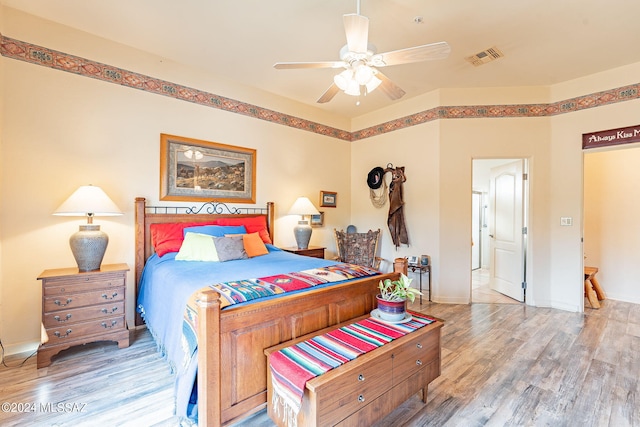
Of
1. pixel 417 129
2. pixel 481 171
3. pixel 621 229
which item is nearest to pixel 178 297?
pixel 417 129

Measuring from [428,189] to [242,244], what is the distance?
2.84m

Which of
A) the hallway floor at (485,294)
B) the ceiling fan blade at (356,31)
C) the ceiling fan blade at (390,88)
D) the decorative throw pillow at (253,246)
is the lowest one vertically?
the hallway floor at (485,294)

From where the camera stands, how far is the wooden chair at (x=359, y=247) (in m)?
4.56

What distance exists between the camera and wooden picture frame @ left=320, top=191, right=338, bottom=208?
193 inches

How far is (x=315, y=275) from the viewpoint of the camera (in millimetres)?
2207

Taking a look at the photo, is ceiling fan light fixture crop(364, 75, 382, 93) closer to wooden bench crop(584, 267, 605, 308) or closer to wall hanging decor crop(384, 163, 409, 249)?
wall hanging decor crop(384, 163, 409, 249)

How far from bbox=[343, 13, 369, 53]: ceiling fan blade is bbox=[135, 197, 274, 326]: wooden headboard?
2.56 meters

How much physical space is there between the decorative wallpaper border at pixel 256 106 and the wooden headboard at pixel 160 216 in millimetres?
1309

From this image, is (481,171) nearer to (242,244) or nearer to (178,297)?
(242,244)

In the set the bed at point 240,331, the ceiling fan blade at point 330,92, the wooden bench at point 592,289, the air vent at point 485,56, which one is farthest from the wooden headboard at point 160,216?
the wooden bench at point 592,289

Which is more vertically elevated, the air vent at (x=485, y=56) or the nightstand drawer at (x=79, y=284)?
the air vent at (x=485, y=56)

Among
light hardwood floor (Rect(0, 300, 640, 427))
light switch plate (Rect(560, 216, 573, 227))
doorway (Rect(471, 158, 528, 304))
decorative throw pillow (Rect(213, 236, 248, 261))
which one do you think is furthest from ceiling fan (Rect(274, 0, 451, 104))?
light switch plate (Rect(560, 216, 573, 227))

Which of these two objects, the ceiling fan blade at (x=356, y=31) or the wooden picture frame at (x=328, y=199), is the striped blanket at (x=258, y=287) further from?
the wooden picture frame at (x=328, y=199)

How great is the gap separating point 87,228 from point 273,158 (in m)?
2.41
